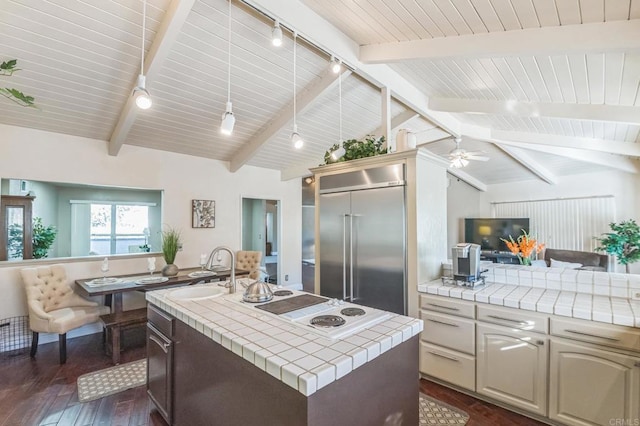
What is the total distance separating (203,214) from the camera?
507 cm

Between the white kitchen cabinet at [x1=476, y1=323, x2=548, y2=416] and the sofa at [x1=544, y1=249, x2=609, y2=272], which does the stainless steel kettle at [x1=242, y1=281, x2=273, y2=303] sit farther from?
the sofa at [x1=544, y1=249, x2=609, y2=272]

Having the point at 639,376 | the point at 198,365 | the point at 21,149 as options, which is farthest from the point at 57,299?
the point at 639,376

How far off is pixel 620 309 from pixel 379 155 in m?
2.04

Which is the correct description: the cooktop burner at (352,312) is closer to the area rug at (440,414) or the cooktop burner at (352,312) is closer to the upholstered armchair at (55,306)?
the area rug at (440,414)

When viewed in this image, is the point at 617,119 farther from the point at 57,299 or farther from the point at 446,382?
the point at 57,299

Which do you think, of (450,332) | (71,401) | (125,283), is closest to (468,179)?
(450,332)

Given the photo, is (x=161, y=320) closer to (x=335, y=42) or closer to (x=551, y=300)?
(x=551, y=300)

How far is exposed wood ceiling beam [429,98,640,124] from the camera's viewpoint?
304 centimetres

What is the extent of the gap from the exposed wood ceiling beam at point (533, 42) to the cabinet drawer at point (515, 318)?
186 cm

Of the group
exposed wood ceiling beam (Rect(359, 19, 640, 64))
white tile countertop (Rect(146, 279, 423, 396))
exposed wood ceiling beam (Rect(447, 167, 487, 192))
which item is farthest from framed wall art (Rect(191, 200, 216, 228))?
exposed wood ceiling beam (Rect(447, 167, 487, 192))

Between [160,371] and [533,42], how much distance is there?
3493mm

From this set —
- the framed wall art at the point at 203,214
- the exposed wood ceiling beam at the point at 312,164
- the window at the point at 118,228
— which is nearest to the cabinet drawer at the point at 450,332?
the exposed wood ceiling beam at the point at 312,164

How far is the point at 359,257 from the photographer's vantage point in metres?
3.01

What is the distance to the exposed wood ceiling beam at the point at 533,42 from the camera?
1.96 m
